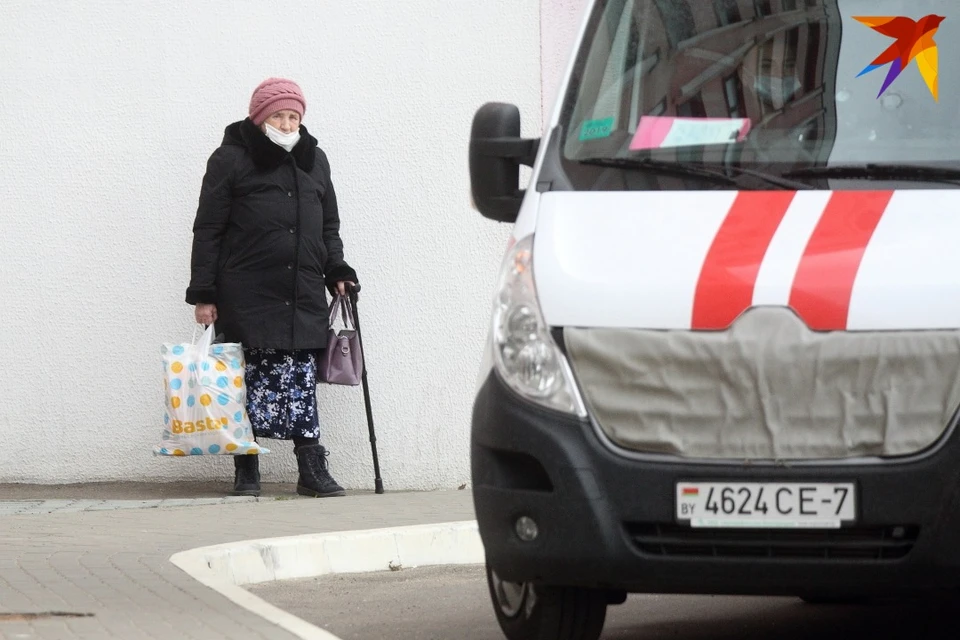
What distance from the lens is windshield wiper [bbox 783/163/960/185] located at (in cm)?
501

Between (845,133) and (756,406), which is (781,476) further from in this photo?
(845,133)

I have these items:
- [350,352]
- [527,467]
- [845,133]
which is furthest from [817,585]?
[350,352]

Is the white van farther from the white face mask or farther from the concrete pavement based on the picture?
the white face mask

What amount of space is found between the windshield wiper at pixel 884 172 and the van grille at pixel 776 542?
3.22 ft

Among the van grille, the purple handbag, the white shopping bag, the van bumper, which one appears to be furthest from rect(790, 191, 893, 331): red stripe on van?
the purple handbag

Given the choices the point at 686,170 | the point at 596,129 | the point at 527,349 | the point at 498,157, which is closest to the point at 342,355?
the point at 498,157

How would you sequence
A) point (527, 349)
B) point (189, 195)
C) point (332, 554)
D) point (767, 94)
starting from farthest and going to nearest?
point (189, 195)
point (332, 554)
point (767, 94)
point (527, 349)

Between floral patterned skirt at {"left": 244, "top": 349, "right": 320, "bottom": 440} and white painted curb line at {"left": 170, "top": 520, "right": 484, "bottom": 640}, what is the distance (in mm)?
1751

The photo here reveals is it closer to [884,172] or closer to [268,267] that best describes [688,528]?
[884,172]

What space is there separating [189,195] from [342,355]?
1.40 metres

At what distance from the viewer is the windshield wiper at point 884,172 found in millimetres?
5012

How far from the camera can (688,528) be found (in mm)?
4703

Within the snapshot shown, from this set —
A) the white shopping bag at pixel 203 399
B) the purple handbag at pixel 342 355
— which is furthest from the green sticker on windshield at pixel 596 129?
the purple handbag at pixel 342 355

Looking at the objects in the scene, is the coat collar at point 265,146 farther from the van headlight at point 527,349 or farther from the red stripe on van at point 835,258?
the red stripe on van at point 835,258
